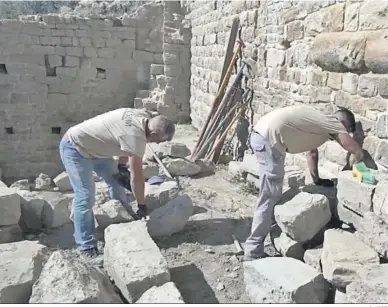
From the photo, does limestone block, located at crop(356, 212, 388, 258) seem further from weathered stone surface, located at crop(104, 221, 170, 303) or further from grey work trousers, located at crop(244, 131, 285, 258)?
weathered stone surface, located at crop(104, 221, 170, 303)

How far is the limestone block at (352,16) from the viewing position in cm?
434

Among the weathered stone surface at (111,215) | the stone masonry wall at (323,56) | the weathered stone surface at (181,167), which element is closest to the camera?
the stone masonry wall at (323,56)

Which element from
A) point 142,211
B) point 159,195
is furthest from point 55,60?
point 142,211

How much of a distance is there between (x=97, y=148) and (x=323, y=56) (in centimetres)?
240

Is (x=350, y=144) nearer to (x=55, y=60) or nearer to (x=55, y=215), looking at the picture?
(x=55, y=215)

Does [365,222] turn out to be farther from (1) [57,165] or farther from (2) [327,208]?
(1) [57,165]

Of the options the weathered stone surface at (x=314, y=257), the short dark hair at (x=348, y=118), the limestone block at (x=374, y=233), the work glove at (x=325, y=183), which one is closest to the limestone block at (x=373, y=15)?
the short dark hair at (x=348, y=118)

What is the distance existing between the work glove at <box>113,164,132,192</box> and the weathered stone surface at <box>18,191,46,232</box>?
2.92ft

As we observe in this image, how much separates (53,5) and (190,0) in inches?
760

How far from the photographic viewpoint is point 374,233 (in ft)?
12.0

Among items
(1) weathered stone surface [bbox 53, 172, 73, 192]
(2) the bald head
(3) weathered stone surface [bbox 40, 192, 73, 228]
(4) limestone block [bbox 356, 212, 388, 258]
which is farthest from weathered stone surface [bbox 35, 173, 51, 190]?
(4) limestone block [bbox 356, 212, 388, 258]

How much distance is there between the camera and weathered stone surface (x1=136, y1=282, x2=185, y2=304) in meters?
3.12

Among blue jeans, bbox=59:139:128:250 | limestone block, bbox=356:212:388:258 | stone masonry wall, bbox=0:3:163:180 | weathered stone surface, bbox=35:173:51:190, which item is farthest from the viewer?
stone masonry wall, bbox=0:3:163:180

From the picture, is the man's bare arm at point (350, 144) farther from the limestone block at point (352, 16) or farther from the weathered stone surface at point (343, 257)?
the limestone block at point (352, 16)
